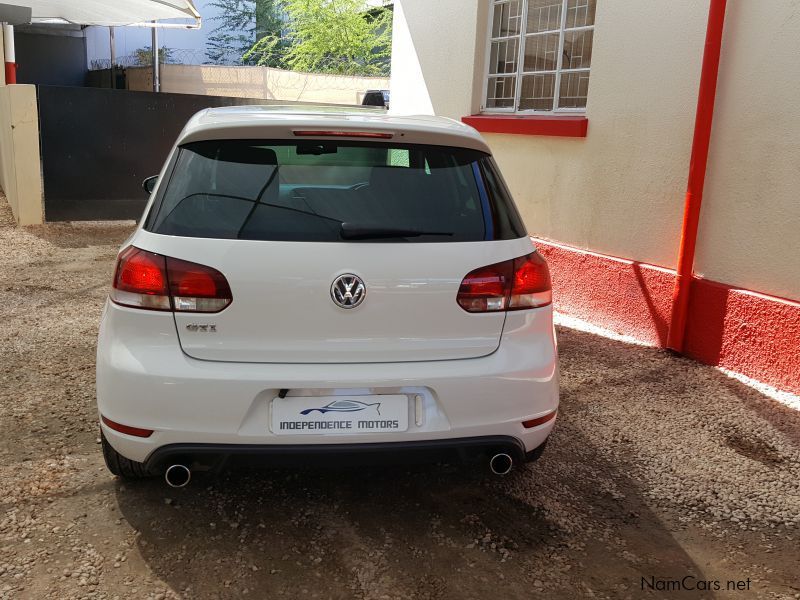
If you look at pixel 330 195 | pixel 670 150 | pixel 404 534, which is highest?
pixel 670 150

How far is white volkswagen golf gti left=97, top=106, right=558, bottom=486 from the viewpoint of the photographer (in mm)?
2572

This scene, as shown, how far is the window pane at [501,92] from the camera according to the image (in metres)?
7.15

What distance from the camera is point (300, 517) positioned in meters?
3.03

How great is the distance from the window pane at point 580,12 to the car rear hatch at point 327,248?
A: 158 inches

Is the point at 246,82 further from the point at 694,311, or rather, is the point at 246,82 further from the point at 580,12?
the point at 694,311

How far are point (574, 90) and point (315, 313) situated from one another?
4615mm

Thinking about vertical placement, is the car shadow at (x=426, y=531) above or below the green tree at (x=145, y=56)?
below

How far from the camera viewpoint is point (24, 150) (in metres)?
9.44

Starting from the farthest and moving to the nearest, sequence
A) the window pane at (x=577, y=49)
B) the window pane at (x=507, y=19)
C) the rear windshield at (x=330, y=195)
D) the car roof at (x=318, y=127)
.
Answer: the window pane at (x=507, y=19)
the window pane at (x=577, y=49)
the car roof at (x=318, y=127)
the rear windshield at (x=330, y=195)

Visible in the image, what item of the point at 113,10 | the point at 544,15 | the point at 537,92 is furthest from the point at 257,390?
the point at 113,10

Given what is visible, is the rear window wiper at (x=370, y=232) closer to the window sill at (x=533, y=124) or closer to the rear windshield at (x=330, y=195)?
the rear windshield at (x=330, y=195)

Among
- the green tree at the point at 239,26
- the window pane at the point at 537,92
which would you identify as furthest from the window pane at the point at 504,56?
the green tree at the point at 239,26

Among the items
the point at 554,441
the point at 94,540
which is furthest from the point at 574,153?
the point at 94,540

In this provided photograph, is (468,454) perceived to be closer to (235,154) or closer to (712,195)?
(235,154)
